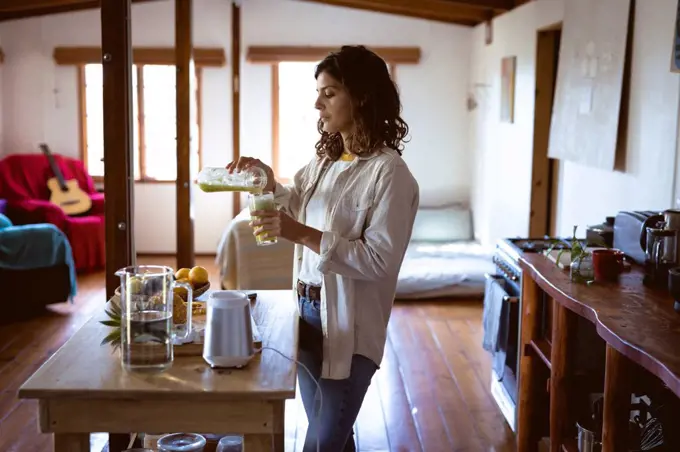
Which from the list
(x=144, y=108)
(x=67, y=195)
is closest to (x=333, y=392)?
(x=67, y=195)

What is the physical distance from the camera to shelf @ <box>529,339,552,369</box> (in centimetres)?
296

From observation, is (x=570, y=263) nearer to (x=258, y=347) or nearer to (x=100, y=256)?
(x=258, y=347)

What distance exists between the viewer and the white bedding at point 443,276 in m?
6.22

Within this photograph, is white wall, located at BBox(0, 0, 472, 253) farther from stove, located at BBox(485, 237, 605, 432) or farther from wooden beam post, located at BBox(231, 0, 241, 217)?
stove, located at BBox(485, 237, 605, 432)

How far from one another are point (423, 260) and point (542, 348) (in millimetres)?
3652

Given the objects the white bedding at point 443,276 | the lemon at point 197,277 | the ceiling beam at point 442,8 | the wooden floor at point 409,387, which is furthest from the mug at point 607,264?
the ceiling beam at point 442,8

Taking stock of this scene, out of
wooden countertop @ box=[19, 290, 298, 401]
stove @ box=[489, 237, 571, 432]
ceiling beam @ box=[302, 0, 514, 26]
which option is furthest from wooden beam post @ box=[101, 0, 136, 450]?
ceiling beam @ box=[302, 0, 514, 26]

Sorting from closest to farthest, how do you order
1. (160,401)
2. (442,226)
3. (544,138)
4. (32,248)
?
1. (160,401)
2. (544,138)
3. (32,248)
4. (442,226)

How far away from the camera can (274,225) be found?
199 cm

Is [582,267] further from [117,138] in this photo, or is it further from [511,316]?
[117,138]

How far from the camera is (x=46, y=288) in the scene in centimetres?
558

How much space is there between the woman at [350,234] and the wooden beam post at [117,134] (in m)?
0.71

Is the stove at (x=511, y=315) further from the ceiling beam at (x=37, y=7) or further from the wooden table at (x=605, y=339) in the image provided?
the ceiling beam at (x=37, y=7)

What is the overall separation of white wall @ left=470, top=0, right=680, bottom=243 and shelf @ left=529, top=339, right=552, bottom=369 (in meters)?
0.78
